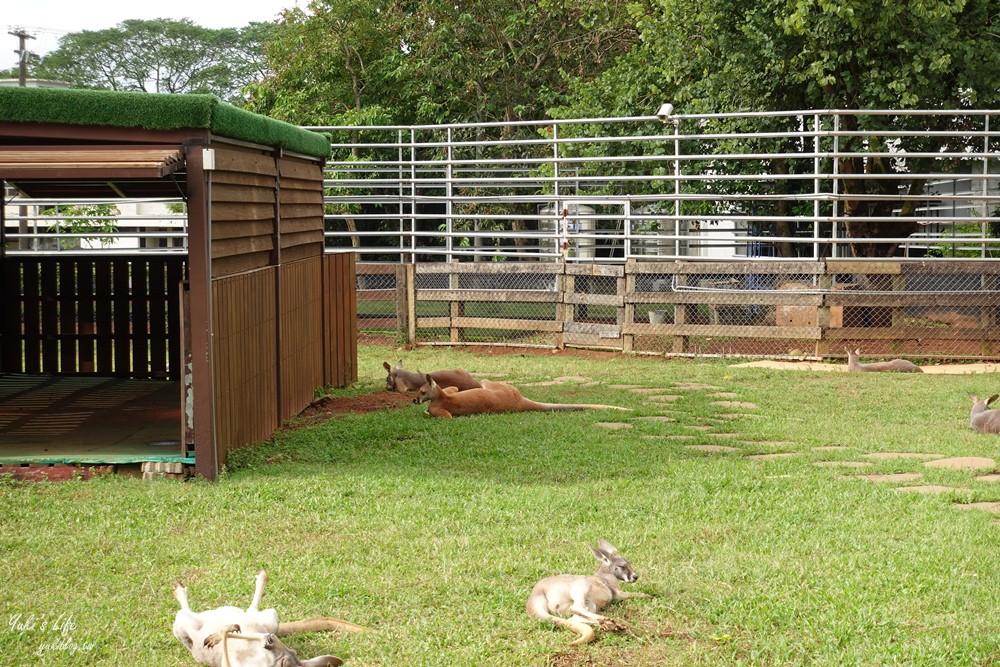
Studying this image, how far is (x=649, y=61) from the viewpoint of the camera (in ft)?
67.7

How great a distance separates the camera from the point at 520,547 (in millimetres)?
6031

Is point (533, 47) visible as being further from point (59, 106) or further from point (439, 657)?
point (439, 657)

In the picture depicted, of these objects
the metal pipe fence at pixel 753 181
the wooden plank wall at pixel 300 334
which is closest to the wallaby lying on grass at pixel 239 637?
the wooden plank wall at pixel 300 334

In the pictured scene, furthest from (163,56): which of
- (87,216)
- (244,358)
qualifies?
(244,358)

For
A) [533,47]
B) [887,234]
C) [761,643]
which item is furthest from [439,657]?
[533,47]

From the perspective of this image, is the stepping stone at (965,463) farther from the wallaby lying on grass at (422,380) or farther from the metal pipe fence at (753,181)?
the metal pipe fence at (753,181)

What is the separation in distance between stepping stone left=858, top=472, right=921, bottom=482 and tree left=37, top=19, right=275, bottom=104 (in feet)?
171

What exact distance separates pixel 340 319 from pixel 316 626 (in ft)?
26.9

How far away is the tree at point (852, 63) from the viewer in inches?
601

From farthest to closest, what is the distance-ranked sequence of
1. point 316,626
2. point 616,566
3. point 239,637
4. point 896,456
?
point 896,456 → point 616,566 → point 316,626 → point 239,637

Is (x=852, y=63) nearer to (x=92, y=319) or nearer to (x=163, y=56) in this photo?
(x=92, y=319)

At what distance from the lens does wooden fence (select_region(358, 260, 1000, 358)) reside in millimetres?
14742

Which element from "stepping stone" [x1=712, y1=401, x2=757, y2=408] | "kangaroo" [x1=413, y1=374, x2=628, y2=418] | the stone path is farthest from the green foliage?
"stepping stone" [x1=712, y1=401, x2=757, y2=408]

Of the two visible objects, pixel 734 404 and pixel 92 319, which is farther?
pixel 92 319
